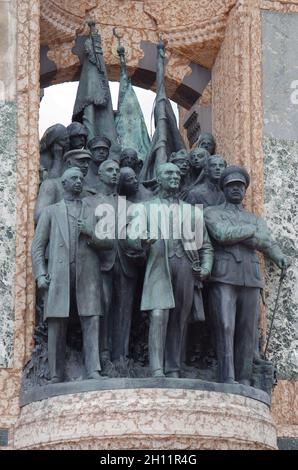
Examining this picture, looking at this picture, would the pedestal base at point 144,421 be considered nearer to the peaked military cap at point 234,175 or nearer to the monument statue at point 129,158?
the peaked military cap at point 234,175

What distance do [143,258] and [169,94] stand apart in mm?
3154

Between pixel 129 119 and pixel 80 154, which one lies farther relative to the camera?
pixel 129 119

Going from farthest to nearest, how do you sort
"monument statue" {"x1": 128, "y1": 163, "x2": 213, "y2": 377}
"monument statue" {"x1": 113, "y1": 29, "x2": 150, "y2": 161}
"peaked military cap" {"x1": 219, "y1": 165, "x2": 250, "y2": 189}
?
"monument statue" {"x1": 113, "y1": 29, "x2": 150, "y2": 161}
"peaked military cap" {"x1": 219, "y1": 165, "x2": 250, "y2": 189}
"monument statue" {"x1": 128, "y1": 163, "x2": 213, "y2": 377}

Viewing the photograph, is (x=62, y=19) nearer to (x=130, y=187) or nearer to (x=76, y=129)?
(x=76, y=129)

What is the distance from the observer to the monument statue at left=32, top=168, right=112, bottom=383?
487 inches

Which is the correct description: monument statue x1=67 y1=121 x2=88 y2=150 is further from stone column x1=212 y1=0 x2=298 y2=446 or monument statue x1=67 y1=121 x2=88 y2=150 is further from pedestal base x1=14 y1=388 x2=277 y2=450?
pedestal base x1=14 y1=388 x2=277 y2=450

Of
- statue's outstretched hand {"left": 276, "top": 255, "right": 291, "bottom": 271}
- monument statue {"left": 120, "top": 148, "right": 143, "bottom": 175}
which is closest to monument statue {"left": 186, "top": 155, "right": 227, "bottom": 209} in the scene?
monument statue {"left": 120, "top": 148, "right": 143, "bottom": 175}

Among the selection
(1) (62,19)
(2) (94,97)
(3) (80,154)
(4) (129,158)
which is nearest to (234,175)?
(4) (129,158)

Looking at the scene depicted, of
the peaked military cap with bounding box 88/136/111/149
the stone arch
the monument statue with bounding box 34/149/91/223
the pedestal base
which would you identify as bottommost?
the pedestal base

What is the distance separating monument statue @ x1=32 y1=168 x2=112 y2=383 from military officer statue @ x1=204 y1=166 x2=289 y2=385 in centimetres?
101

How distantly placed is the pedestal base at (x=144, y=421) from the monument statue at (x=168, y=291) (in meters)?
0.37

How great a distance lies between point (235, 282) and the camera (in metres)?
12.8
